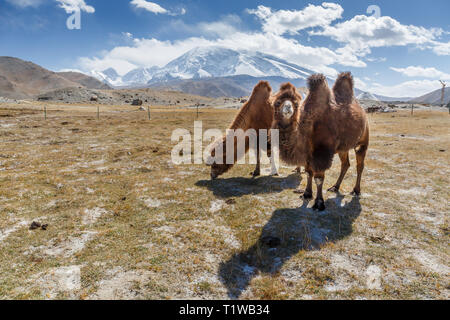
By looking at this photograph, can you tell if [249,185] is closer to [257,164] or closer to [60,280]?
[257,164]

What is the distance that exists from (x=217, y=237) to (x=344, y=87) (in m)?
6.20

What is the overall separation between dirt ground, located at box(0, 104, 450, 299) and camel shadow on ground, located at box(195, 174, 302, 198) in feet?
0.25

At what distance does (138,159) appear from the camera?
13.0 meters

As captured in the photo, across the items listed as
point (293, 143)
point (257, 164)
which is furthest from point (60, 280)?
point (257, 164)

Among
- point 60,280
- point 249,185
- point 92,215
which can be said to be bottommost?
point 60,280

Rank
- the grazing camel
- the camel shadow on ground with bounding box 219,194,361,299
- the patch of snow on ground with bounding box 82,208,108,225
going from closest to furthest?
the camel shadow on ground with bounding box 219,194,361,299
the grazing camel
the patch of snow on ground with bounding box 82,208,108,225

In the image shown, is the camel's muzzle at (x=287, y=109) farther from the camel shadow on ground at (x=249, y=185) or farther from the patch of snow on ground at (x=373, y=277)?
the patch of snow on ground at (x=373, y=277)

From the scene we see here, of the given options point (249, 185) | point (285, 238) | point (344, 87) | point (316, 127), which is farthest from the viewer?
point (249, 185)

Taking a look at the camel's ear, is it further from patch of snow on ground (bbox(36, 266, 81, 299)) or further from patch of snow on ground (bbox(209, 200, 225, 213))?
patch of snow on ground (bbox(36, 266, 81, 299))

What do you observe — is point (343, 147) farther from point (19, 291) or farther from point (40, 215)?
point (40, 215)

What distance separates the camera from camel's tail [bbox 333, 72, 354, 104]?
296 inches

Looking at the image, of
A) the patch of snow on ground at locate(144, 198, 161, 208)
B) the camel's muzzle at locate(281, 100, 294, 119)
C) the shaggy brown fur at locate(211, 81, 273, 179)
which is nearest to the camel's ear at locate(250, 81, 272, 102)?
the shaggy brown fur at locate(211, 81, 273, 179)

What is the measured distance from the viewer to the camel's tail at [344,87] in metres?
7.53

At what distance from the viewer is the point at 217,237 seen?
590 centimetres
